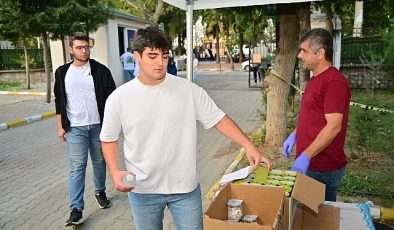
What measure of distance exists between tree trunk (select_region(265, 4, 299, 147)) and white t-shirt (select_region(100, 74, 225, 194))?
4.35 metres

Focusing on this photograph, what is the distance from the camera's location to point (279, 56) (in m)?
6.55

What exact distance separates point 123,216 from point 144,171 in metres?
2.27

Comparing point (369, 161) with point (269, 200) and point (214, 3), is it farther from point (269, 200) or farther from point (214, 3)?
point (269, 200)

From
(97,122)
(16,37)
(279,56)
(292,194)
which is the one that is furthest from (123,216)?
(16,37)

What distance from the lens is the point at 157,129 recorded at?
234 cm

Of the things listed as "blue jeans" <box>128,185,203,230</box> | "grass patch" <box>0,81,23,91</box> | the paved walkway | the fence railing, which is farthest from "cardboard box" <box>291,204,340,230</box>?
the fence railing

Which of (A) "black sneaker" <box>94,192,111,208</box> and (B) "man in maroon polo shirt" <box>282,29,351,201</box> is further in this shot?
(A) "black sneaker" <box>94,192,111,208</box>

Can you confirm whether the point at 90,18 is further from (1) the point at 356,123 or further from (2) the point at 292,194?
(2) the point at 292,194

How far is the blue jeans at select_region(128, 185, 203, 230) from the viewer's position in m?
2.45

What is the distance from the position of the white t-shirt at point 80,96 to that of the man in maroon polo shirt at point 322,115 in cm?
216

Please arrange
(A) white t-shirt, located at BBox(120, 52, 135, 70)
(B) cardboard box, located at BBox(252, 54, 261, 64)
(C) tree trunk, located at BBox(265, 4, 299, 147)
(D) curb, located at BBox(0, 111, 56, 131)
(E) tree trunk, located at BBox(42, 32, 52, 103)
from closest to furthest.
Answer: (C) tree trunk, located at BBox(265, 4, 299, 147) < (D) curb, located at BBox(0, 111, 56, 131) < (E) tree trunk, located at BBox(42, 32, 52, 103) < (B) cardboard box, located at BBox(252, 54, 261, 64) < (A) white t-shirt, located at BBox(120, 52, 135, 70)

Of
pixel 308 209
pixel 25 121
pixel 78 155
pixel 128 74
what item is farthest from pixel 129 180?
pixel 128 74

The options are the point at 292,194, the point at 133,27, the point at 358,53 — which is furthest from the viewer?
the point at 133,27

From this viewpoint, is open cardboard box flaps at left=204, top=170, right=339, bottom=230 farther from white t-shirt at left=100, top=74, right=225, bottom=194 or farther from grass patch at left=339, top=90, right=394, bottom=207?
grass patch at left=339, top=90, right=394, bottom=207
